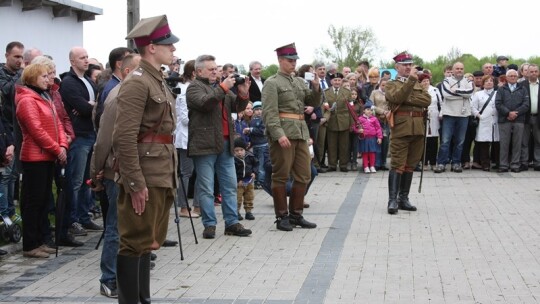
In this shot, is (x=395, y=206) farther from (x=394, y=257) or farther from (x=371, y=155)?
(x=371, y=155)

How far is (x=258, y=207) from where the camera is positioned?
43.1 ft

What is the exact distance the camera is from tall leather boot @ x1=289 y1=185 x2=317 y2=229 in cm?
1107

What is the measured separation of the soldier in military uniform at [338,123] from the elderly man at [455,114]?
1793 mm

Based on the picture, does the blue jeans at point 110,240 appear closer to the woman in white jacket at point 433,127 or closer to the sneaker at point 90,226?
the sneaker at point 90,226

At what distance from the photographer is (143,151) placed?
20.8 feet

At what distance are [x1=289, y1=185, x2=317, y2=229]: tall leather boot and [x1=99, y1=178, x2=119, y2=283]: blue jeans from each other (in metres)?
3.71

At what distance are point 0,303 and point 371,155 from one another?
11514 millimetres

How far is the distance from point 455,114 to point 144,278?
12090mm

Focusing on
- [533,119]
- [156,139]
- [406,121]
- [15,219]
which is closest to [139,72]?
[156,139]

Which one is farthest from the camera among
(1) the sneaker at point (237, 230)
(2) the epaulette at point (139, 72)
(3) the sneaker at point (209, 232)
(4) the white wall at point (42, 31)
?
(4) the white wall at point (42, 31)

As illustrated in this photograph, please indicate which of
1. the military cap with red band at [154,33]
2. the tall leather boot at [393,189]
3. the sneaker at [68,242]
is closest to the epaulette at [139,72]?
the military cap with red band at [154,33]

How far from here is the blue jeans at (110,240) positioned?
7594mm

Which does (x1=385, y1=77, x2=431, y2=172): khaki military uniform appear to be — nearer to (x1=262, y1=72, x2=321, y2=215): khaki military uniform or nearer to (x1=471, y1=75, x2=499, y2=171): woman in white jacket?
(x1=262, y1=72, x2=321, y2=215): khaki military uniform

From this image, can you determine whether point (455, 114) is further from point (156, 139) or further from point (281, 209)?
point (156, 139)
